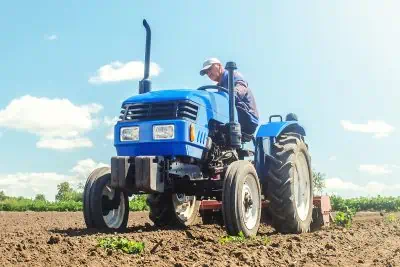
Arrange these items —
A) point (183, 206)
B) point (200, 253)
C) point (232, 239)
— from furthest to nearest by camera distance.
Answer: point (183, 206) → point (232, 239) → point (200, 253)

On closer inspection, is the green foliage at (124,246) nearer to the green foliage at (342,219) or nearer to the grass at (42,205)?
the green foliage at (342,219)

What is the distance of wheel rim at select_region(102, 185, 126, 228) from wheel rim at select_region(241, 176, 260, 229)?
180cm

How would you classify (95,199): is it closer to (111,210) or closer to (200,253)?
(111,210)

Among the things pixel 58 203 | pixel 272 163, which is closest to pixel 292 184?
pixel 272 163

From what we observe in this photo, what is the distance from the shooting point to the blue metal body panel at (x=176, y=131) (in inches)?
278

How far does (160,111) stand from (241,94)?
141cm

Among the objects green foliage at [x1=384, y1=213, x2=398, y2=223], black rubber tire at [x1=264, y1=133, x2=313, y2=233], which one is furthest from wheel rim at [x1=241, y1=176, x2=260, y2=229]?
green foliage at [x1=384, y1=213, x2=398, y2=223]

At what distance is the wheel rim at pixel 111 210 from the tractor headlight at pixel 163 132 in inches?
43.1

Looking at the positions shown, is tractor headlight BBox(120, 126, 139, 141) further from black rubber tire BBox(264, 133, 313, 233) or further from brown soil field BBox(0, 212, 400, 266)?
black rubber tire BBox(264, 133, 313, 233)

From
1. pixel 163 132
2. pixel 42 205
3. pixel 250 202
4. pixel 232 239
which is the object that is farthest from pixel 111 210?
pixel 42 205

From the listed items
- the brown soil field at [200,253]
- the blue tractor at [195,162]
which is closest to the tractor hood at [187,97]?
the blue tractor at [195,162]

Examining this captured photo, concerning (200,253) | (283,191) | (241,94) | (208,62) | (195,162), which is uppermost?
(208,62)

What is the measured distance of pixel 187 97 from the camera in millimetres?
7145

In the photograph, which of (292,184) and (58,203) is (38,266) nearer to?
(292,184)
